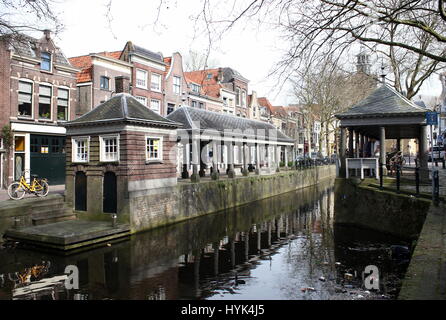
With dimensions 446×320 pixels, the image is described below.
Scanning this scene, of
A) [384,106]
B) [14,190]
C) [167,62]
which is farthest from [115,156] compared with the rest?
[167,62]

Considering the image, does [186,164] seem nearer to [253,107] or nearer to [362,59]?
[362,59]

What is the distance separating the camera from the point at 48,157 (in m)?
21.8

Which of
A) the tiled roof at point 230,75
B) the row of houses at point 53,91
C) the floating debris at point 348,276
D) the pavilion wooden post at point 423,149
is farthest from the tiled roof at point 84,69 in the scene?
the floating debris at point 348,276

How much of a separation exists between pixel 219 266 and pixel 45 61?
18.6 metres

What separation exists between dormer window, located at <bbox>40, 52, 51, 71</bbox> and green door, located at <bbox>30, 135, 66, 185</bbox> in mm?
4379

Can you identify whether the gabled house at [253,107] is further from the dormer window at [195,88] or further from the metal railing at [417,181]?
the metal railing at [417,181]

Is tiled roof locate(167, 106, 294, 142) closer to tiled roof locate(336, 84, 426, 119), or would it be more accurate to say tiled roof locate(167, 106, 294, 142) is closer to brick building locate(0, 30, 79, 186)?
brick building locate(0, 30, 79, 186)

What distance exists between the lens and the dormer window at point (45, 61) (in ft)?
70.2

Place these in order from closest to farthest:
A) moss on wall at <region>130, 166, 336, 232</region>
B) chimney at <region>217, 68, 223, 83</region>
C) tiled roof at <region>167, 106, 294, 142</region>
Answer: moss on wall at <region>130, 166, 336, 232</region> < tiled roof at <region>167, 106, 294, 142</region> < chimney at <region>217, 68, 223, 83</region>

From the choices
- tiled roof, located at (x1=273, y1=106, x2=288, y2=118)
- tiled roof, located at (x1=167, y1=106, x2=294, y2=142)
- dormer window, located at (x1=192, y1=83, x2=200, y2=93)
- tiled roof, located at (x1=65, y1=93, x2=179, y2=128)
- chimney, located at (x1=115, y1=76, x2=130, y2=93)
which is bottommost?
tiled roof, located at (x1=65, y1=93, x2=179, y2=128)

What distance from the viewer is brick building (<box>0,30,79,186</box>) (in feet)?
63.9

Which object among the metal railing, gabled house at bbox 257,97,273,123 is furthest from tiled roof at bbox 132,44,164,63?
gabled house at bbox 257,97,273,123
